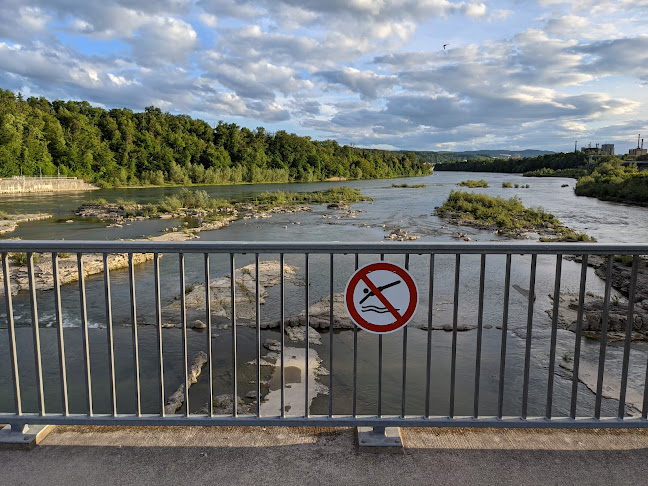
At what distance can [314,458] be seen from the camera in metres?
2.88

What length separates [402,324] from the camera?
3047 millimetres

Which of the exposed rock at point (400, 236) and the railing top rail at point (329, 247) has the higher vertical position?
the railing top rail at point (329, 247)

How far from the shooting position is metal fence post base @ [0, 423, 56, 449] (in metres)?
2.98

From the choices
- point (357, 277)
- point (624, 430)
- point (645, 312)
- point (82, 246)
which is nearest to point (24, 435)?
point (82, 246)

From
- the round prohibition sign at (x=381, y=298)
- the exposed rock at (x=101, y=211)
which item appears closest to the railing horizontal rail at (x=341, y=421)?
the round prohibition sign at (x=381, y=298)

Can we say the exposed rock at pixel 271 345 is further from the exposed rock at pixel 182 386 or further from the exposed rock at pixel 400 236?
the exposed rock at pixel 400 236

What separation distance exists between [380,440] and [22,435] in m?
2.23

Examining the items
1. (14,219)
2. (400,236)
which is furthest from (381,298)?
(14,219)

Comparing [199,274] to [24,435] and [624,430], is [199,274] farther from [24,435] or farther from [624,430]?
[624,430]

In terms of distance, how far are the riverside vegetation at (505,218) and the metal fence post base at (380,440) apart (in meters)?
23.6

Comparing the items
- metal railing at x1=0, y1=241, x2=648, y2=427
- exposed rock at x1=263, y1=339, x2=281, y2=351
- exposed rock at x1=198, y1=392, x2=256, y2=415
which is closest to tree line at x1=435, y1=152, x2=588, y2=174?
metal railing at x1=0, y1=241, x2=648, y2=427

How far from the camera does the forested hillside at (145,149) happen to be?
8675 cm

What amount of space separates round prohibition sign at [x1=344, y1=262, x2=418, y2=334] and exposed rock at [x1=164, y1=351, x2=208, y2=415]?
383 cm

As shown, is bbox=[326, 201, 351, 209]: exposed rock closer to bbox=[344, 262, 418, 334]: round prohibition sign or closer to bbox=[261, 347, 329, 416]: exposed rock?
bbox=[261, 347, 329, 416]: exposed rock
